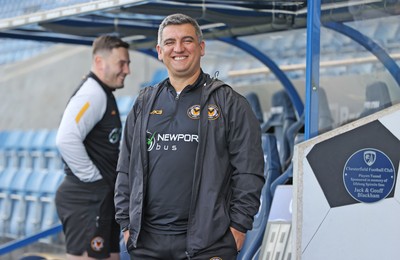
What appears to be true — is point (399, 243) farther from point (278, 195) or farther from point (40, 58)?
point (40, 58)

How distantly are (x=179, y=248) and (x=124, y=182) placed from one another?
46 centimetres

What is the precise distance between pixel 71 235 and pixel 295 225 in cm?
167

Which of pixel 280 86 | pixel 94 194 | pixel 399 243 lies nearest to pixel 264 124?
pixel 280 86

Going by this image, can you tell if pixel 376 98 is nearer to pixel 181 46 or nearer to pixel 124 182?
pixel 181 46

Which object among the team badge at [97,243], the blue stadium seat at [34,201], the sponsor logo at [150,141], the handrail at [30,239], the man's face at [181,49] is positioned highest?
the man's face at [181,49]

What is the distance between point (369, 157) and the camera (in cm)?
388

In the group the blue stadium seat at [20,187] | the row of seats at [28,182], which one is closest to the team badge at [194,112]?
the row of seats at [28,182]

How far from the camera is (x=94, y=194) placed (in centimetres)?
507

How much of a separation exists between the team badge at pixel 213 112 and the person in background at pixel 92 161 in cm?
166

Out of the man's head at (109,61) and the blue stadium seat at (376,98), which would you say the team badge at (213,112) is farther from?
→ the man's head at (109,61)

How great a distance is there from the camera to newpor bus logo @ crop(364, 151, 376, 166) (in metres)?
3.87

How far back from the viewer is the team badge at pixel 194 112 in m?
3.47

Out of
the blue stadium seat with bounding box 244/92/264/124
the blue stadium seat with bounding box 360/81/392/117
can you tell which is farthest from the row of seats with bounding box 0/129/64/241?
the blue stadium seat with bounding box 360/81/392/117

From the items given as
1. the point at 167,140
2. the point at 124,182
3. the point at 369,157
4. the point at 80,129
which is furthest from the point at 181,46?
the point at 80,129
